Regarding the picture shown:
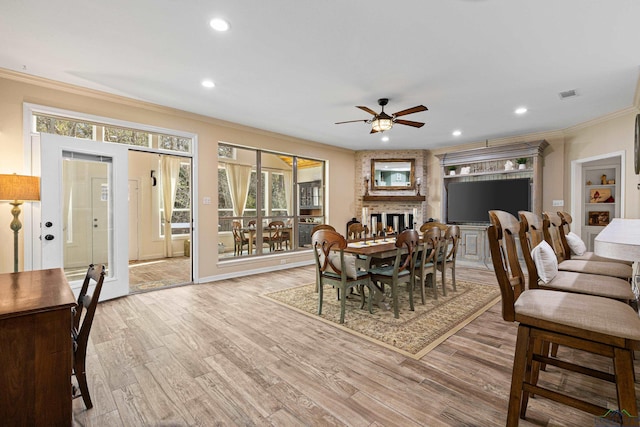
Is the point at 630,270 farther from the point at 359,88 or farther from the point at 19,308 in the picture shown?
the point at 19,308

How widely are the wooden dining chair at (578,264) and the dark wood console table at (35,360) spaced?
330 cm

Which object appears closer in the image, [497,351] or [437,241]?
[497,351]

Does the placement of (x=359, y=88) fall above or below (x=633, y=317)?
above

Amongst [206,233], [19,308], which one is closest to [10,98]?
[206,233]

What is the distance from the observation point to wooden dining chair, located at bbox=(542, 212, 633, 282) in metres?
2.39

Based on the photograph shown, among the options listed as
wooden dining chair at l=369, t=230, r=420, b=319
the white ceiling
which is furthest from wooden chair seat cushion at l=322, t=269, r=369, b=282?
the white ceiling

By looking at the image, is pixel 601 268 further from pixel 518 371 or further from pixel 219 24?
pixel 219 24

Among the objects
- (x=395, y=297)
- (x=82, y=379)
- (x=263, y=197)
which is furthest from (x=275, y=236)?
(x=82, y=379)

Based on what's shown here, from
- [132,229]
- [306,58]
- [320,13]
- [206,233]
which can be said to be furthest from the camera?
[132,229]

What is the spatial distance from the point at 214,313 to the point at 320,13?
127 inches

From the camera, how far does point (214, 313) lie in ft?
11.2

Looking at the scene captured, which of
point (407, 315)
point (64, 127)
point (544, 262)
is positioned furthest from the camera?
point (64, 127)

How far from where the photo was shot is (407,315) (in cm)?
330

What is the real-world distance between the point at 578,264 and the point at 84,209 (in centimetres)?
565
